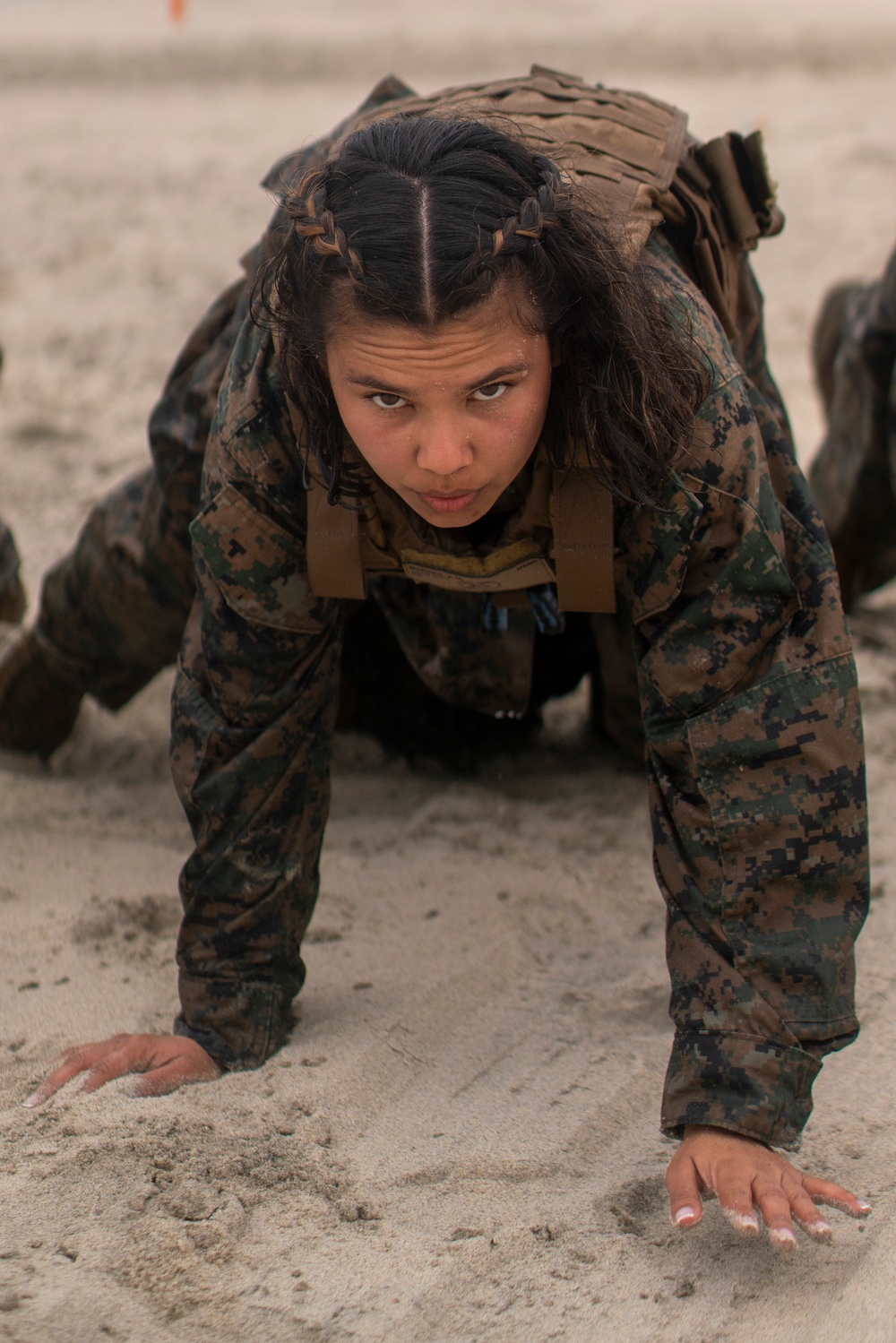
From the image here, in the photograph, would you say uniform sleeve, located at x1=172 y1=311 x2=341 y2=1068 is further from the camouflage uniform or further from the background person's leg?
the background person's leg

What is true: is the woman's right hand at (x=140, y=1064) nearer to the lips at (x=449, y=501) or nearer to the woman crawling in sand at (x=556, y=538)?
the woman crawling in sand at (x=556, y=538)

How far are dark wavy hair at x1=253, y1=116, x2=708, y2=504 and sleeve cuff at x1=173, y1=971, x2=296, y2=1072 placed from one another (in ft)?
2.12

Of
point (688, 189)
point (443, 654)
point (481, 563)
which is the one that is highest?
point (688, 189)

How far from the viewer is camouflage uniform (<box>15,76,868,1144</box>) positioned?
1.61 m

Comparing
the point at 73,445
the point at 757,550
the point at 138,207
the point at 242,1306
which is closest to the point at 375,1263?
the point at 242,1306

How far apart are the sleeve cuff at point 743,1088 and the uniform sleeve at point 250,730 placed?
54cm

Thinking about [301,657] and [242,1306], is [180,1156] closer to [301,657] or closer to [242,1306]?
[242,1306]

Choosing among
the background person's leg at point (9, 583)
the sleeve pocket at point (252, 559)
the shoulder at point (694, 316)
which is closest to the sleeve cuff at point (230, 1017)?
the sleeve pocket at point (252, 559)

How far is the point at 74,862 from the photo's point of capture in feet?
8.39

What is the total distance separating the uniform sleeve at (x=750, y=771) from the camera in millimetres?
1598

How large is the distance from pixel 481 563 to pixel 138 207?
4.04 m

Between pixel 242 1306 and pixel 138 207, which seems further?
pixel 138 207

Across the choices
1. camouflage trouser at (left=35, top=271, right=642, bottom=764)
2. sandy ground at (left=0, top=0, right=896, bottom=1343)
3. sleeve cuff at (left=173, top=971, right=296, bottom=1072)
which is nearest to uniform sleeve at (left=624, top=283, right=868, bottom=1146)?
sandy ground at (left=0, top=0, right=896, bottom=1343)

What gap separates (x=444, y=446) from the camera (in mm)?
1474
